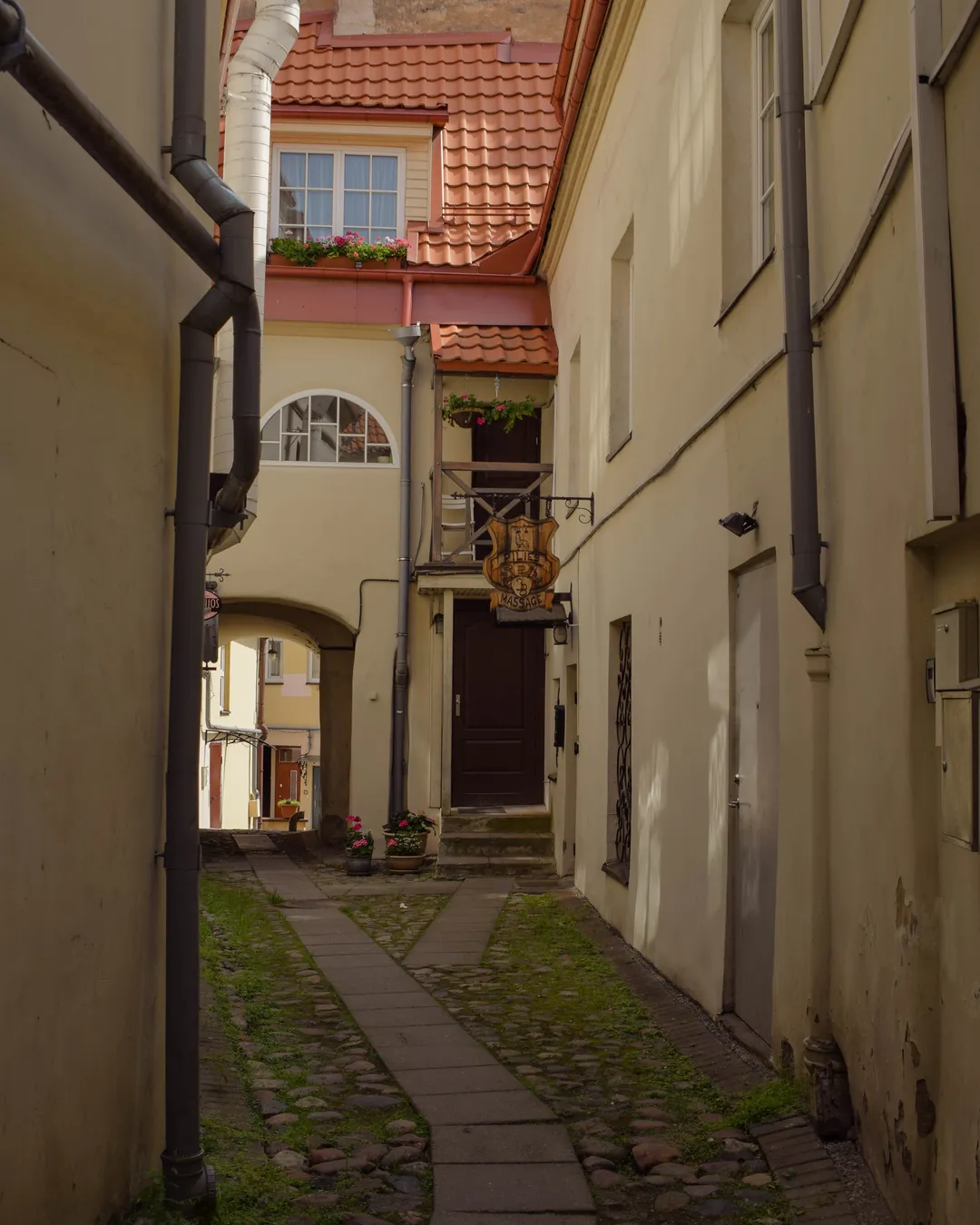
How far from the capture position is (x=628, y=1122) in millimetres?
5305

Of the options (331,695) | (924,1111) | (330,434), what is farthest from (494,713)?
(924,1111)

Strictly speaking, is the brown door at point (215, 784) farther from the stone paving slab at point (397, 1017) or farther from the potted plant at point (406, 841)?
the stone paving slab at point (397, 1017)

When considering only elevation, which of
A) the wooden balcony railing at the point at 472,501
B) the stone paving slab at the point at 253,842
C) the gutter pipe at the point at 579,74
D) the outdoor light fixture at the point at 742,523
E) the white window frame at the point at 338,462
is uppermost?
the gutter pipe at the point at 579,74

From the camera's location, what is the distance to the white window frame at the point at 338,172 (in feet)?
54.1

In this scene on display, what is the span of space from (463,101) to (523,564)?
7311mm

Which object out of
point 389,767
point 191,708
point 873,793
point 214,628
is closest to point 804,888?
point 873,793

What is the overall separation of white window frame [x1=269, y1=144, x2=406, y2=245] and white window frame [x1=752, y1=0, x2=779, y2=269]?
33.2 ft

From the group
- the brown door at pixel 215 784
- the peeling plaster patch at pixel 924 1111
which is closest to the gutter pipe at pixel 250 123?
the peeling plaster patch at pixel 924 1111

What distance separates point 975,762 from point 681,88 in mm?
5763

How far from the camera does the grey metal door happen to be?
5988mm

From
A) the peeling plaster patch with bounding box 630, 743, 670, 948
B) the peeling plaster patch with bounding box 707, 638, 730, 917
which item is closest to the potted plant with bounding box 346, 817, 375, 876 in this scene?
the peeling plaster patch with bounding box 630, 743, 670, 948

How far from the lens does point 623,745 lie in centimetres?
1059

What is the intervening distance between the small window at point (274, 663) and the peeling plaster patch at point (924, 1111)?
33.2 metres

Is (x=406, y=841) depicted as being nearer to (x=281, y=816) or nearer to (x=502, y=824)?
(x=502, y=824)
